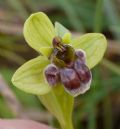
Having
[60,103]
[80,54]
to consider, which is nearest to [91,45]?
[80,54]

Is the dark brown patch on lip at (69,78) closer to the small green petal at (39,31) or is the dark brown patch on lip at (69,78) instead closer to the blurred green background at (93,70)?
the small green petal at (39,31)

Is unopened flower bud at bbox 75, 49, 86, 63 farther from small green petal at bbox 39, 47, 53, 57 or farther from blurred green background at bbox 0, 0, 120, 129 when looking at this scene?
blurred green background at bbox 0, 0, 120, 129

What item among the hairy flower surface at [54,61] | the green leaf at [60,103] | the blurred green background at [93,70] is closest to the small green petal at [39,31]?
the hairy flower surface at [54,61]

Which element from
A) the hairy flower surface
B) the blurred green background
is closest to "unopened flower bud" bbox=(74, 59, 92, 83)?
the hairy flower surface

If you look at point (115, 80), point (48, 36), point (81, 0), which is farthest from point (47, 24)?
point (81, 0)

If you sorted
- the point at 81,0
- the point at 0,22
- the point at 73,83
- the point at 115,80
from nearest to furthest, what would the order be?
the point at 73,83 < the point at 115,80 < the point at 0,22 < the point at 81,0

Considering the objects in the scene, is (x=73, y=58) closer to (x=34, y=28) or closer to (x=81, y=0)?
(x=34, y=28)

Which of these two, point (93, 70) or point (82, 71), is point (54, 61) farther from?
point (93, 70)
